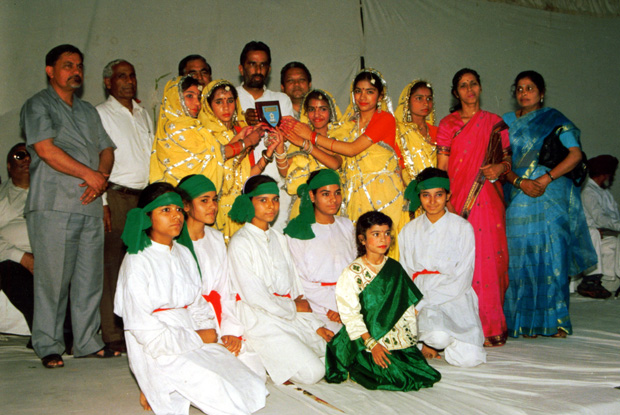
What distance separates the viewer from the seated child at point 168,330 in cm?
269

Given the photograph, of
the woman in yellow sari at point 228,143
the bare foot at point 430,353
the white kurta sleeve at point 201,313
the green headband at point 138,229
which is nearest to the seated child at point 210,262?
the white kurta sleeve at point 201,313

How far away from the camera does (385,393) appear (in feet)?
9.70

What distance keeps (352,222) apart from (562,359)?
161 cm

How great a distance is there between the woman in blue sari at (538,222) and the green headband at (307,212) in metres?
1.53

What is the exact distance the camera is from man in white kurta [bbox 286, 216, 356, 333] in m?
3.70

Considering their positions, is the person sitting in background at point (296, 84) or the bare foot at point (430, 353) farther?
the person sitting in background at point (296, 84)

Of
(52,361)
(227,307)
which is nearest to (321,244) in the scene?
(227,307)

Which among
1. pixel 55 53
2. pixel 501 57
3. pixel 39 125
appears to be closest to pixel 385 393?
pixel 39 125

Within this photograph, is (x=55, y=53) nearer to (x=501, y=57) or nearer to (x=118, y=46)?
(x=118, y=46)

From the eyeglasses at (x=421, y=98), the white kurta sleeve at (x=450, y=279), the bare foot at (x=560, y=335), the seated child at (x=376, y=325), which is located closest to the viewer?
the seated child at (x=376, y=325)

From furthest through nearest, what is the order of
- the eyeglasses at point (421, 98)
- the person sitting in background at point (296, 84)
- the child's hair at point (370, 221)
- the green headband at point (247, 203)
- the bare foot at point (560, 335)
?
the person sitting in background at point (296, 84) → the eyeglasses at point (421, 98) → the bare foot at point (560, 335) → the green headband at point (247, 203) → the child's hair at point (370, 221)

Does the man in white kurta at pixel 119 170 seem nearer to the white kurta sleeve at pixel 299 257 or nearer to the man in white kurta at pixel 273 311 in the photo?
the man in white kurta at pixel 273 311

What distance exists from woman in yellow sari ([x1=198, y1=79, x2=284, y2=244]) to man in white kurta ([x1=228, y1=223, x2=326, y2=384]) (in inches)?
21.6

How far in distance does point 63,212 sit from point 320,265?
5.63ft
